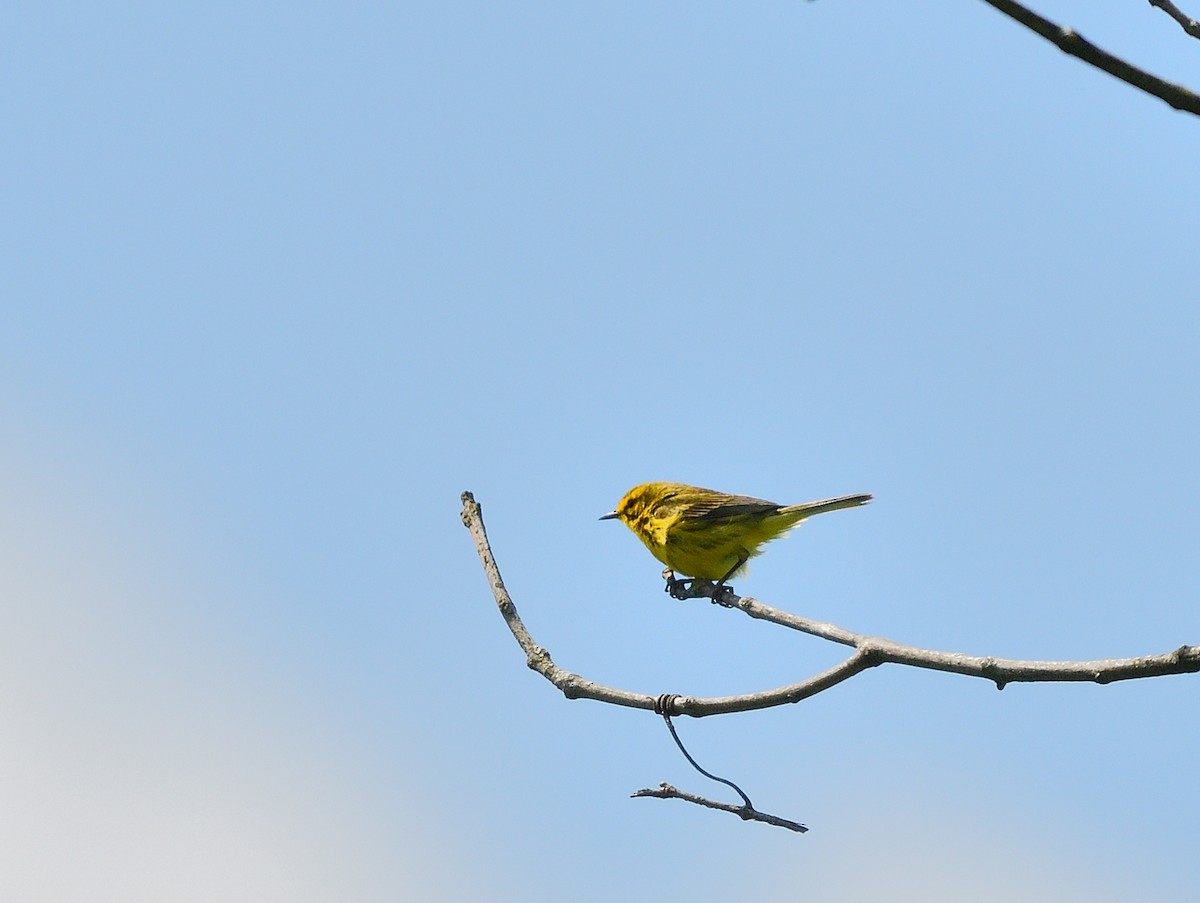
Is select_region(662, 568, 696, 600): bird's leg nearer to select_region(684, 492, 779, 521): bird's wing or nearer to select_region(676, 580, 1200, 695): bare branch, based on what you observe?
select_region(684, 492, 779, 521): bird's wing

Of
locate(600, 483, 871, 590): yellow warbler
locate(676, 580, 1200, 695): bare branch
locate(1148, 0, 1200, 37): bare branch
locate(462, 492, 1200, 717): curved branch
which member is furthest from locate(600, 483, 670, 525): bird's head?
locate(1148, 0, 1200, 37): bare branch

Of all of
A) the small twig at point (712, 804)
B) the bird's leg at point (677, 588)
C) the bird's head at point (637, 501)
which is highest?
the bird's head at point (637, 501)

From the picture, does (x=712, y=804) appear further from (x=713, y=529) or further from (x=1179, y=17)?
(x=713, y=529)

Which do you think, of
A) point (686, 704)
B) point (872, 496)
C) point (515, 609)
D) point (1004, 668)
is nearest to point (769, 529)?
point (872, 496)

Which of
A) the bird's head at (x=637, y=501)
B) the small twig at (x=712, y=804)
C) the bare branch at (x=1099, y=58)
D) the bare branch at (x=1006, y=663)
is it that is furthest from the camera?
the bird's head at (x=637, y=501)

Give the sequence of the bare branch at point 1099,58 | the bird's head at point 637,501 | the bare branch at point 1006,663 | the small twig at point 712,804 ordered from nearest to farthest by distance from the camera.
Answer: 1. the bare branch at point 1099,58
2. the bare branch at point 1006,663
3. the small twig at point 712,804
4. the bird's head at point 637,501

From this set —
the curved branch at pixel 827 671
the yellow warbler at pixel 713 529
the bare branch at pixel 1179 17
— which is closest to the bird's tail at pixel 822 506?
the yellow warbler at pixel 713 529

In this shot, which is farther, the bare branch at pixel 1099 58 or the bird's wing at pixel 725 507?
the bird's wing at pixel 725 507

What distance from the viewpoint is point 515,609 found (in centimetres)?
553

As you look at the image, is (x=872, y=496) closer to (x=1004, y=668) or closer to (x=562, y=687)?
(x=562, y=687)

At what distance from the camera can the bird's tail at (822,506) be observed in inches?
381

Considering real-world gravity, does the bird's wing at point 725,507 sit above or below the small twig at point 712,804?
above

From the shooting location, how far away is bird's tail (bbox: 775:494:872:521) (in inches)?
381

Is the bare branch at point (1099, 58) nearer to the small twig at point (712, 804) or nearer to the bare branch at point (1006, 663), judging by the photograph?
the bare branch at point (1006, 663)
